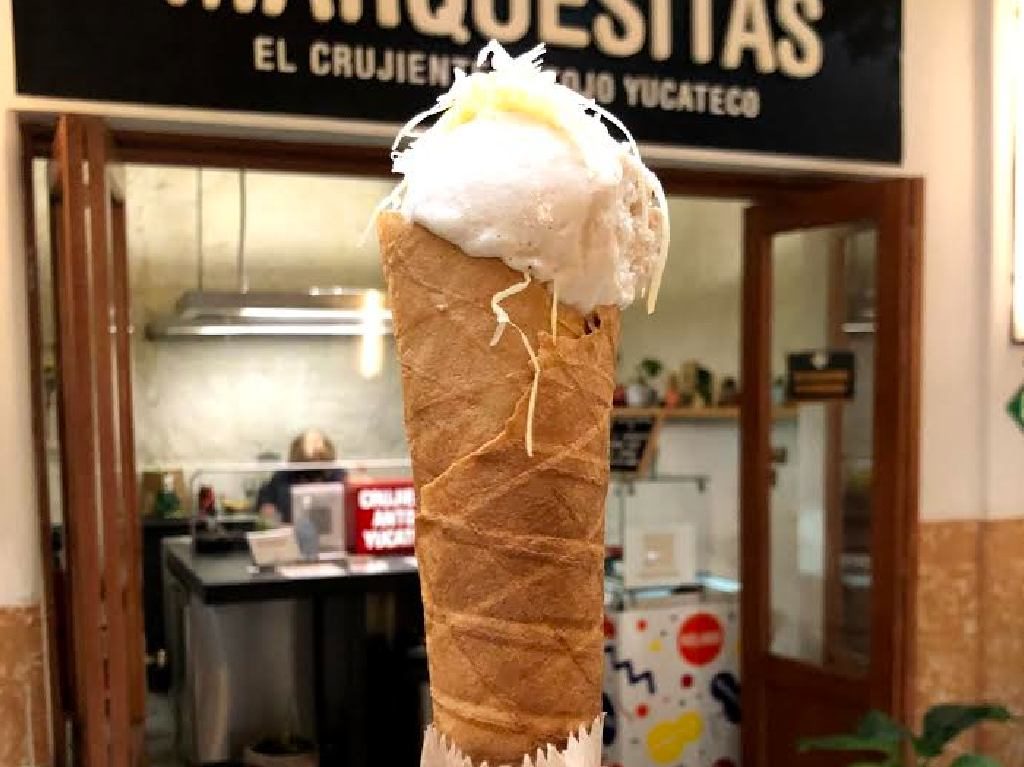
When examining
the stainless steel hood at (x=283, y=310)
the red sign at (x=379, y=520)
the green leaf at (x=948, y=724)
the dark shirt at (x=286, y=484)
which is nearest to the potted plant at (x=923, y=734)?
the green leaf at (x=948, y=724)

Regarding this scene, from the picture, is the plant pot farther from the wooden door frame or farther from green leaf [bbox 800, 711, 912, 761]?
green leaf [bbox 800, 711, 912, 761]

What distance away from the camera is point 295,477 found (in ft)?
18.9

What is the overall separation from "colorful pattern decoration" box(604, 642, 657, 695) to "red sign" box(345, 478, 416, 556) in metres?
1.15

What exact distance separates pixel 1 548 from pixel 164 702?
144 inches

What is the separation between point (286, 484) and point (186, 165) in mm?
3540

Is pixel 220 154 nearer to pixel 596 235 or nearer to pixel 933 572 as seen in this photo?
pixel 596 235

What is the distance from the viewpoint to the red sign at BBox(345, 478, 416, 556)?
4797 mm

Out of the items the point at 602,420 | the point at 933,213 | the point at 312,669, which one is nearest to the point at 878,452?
the point at 933,213

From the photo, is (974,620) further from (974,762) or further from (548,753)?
(548,753)

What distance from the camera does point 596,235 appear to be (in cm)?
95

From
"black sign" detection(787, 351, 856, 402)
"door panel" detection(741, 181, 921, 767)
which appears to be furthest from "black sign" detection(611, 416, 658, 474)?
"black sign" detection(787, 351, 856, 402)

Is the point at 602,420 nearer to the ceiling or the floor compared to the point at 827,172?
nearer to the floor

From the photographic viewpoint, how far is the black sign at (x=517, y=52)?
2256mm

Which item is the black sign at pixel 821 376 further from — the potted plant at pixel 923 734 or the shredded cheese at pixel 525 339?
the shredded cheese at pixel 525 339
